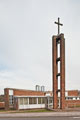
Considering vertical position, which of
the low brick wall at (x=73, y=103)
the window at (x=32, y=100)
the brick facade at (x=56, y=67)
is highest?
the brick facade at (x=56, y=67)

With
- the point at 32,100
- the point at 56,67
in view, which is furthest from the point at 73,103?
the point at 56,67

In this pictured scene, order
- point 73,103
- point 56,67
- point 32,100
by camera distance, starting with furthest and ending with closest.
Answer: point 73,103 < point 32,100 < point 56,67

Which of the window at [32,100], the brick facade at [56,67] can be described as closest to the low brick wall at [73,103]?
the window at [32,100]

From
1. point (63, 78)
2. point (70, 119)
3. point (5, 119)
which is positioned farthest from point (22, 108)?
point (70, 119)

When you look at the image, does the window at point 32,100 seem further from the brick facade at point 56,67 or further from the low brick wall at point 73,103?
the low brick wall at point 73,103

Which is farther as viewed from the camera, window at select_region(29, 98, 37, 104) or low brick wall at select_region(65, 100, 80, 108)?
low brick wall at select_region(65, 100, 80, 108)

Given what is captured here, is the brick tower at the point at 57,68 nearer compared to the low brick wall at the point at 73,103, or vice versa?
the brick tower at the point at 57,68

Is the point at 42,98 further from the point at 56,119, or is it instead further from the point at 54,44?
the point at 56,119

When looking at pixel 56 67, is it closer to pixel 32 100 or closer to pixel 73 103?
pixel 32 100

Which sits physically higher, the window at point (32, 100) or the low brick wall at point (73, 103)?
the window at point (32, 100)

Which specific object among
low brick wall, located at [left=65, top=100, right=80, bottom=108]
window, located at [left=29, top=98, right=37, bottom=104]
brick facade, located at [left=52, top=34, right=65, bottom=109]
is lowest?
low brick wall, located at [left=65, top=100, right=80, bottom=108]

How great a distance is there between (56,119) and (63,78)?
13.0m

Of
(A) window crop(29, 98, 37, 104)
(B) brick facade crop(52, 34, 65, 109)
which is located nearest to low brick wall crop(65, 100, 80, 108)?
(A) window crop(29, 98, 37, 104)

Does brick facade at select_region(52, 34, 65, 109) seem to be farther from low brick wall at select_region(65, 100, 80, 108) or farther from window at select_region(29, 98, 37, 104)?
low brick wall at select_region(65, 100, 80, 108)
